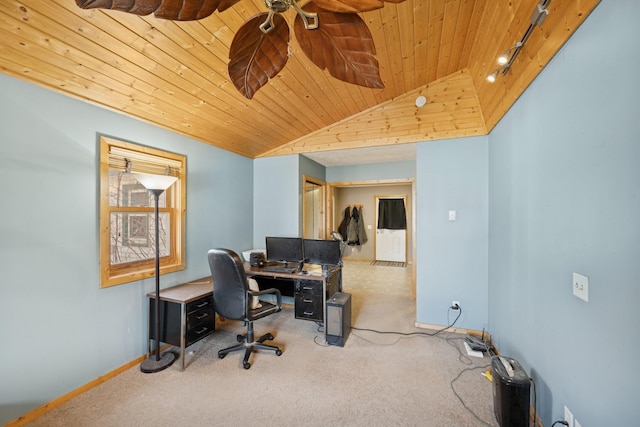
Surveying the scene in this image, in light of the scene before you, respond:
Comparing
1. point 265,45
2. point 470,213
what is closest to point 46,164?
point 265,45

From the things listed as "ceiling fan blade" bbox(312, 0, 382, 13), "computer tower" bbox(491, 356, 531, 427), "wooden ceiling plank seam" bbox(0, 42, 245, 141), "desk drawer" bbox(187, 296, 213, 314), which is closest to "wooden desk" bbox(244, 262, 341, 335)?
"desk drawer" bbox(187, 296, 213, 314)

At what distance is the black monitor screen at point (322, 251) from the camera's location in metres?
3.12

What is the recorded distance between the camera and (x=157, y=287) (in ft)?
7.54

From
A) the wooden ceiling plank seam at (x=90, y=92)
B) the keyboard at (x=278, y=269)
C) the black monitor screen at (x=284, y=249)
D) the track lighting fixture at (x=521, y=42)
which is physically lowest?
the keyboard at (x=278, y=269)

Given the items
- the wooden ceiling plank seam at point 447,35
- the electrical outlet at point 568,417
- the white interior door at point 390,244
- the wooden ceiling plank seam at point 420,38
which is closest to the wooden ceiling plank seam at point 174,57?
the wooden ceiling plank seam at point 420,38

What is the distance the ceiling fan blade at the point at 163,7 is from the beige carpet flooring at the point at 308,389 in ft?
7.28

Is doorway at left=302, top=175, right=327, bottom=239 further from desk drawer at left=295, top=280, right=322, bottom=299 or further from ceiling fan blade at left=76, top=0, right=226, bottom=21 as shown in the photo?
ceiling fan blade at left=76, top=0, right=226, bottom=21

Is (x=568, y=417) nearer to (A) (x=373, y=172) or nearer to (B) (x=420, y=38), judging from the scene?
(B) (x=420, y=38)

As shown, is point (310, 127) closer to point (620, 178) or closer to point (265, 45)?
point (265, 45)

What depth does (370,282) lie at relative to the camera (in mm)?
5090

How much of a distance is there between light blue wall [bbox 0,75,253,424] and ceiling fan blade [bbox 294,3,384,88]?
2.05 metres

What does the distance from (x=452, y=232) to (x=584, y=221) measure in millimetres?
1820

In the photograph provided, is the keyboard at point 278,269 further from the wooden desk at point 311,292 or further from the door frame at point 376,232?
the door frame at point 376,232

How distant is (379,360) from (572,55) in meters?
2.58
